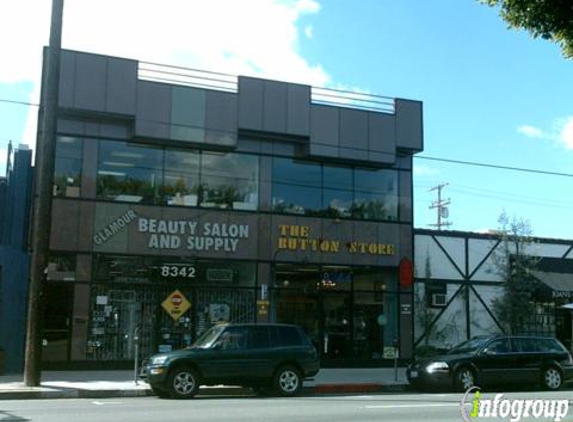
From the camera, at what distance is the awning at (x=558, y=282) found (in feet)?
90.2

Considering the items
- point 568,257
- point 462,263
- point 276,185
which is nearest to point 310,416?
point 276,185

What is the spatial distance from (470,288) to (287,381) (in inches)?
505

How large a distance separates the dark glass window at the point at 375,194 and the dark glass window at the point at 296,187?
4.75 feet

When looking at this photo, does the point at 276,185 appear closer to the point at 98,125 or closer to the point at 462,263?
the point at 98,125

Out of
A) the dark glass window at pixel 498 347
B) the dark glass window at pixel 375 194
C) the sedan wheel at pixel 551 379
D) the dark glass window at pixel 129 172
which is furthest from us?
the dark glass window at pixel 375 194

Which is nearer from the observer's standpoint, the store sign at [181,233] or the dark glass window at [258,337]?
the dark glass window at [258,337]

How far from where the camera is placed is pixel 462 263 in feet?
92.8

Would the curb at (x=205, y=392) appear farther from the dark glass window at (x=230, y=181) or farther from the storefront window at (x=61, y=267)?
the dark glass window at (x=230, y=181)

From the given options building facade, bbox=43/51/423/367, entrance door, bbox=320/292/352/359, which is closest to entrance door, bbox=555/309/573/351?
building facade, bbox=43/51/423/367

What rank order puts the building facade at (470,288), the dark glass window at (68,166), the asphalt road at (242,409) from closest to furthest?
the asphalt road at (242,409), the dark glass window at (68,166), the building facade at (470,288)

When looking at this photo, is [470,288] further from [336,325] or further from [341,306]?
[336,325]

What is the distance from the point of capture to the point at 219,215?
945 inches

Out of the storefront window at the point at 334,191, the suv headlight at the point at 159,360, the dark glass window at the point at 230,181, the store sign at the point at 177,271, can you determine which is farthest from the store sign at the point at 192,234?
the suv headlight at the point at 159,360
